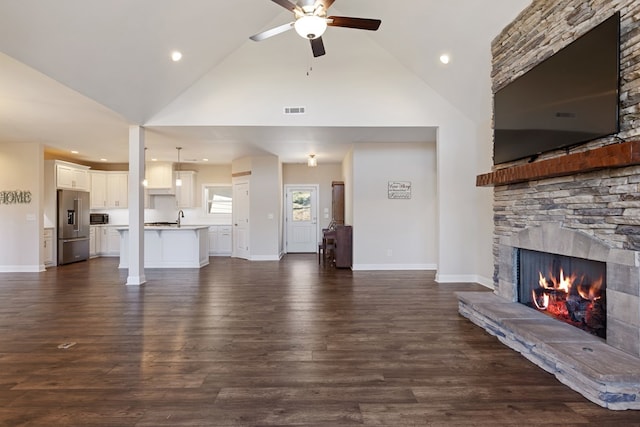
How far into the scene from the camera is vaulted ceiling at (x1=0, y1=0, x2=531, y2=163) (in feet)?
11.0

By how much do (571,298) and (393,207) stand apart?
4.04 metres

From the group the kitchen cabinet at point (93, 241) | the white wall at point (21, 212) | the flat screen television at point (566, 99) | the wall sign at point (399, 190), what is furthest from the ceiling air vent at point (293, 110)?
the kitchen cabinet at point (93, 241)

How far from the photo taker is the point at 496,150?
3787 millimetres

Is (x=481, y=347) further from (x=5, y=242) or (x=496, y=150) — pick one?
(x=5, y=242)

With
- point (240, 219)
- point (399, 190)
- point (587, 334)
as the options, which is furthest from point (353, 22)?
point (240, 219)

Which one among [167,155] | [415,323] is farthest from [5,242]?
[415,323]

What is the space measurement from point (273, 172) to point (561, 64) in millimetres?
6719

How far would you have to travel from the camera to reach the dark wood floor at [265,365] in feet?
6.55

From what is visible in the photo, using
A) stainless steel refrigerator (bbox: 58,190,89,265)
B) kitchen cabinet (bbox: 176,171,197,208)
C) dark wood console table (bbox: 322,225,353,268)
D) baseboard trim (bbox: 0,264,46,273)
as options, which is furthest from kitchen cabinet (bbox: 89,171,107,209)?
dark wood console table (bbox: 322,225,353,268)

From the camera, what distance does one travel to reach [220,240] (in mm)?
9570

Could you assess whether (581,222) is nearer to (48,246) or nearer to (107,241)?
(48,246)

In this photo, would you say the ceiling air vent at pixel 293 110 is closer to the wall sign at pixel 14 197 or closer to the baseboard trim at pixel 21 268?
the wall sign at pixel 14 197

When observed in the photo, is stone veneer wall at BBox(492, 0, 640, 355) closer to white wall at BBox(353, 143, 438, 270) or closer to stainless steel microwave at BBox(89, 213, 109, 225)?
white wall at BBox(353, 143, 438, 270)

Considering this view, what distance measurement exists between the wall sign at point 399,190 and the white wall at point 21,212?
7.18 m
